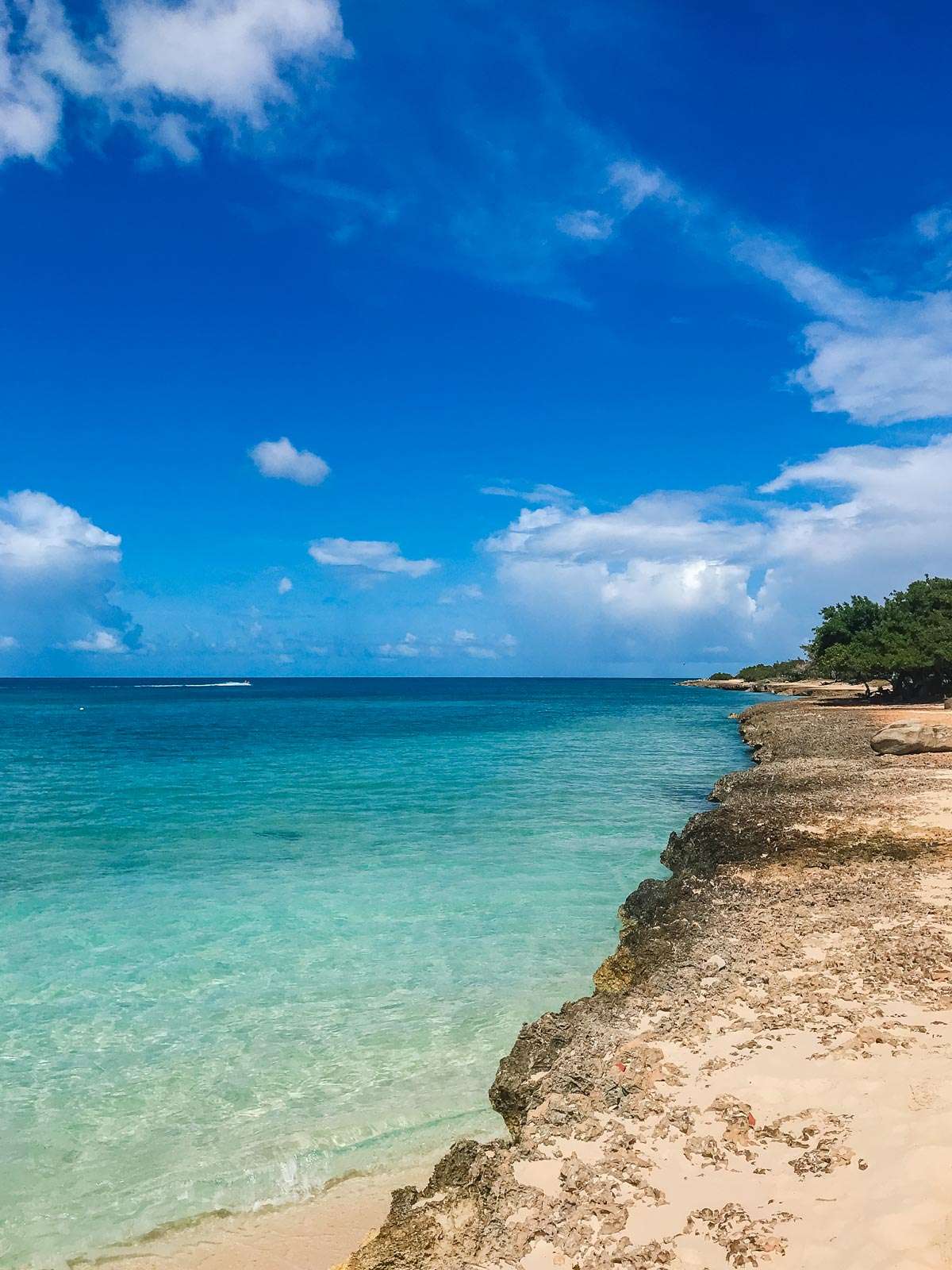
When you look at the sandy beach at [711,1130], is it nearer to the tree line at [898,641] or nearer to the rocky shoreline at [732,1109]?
the rocky shoreline at [732,1109]

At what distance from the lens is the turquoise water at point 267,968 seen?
25.9 ft

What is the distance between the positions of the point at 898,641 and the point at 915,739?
97.9ft

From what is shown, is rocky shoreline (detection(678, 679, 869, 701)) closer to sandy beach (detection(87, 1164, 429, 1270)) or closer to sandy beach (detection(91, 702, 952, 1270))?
sandy beach (detection(91, 702, 952, 1270))

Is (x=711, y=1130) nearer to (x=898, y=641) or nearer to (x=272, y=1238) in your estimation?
(x=272, y=1238)

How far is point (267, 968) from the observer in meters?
12.8

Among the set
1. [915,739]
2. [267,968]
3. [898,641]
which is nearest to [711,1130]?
[267,968]

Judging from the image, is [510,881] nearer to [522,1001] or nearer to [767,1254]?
[522,1001]

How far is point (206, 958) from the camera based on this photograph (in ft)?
43.6

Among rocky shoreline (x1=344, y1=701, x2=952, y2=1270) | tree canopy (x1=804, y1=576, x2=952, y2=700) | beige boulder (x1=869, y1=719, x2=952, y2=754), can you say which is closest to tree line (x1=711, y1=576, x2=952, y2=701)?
tree canopy (x1=804, y1=576, x2=952, y2=700)

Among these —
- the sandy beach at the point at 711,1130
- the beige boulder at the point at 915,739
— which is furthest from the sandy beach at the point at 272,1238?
the beige boulder at the point at 915,739

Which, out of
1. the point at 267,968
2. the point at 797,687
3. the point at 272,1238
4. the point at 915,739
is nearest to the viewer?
the point at 272,1238

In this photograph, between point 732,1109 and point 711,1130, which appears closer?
point 711,1130

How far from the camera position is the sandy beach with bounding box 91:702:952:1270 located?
5.07m

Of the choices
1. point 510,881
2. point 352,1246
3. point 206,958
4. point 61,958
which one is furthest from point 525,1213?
point 510,881
